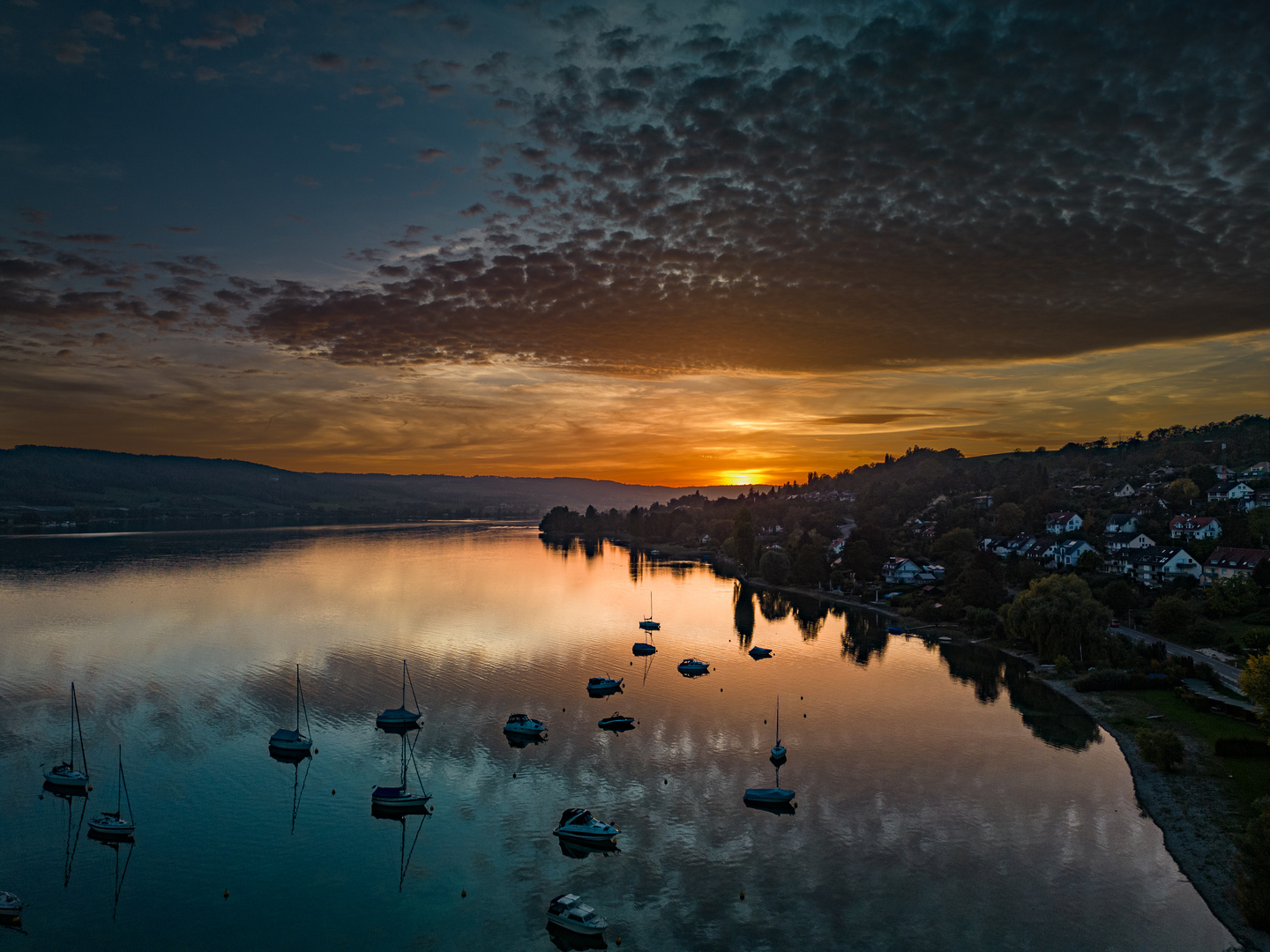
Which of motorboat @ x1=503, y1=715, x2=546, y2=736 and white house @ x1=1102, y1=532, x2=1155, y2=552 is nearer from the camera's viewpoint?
motorboat @ x1=503, y1=715, x2=546, y2=736

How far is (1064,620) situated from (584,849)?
183 feet

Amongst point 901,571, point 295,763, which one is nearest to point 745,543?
point 901,571

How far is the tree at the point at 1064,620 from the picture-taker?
228 feet

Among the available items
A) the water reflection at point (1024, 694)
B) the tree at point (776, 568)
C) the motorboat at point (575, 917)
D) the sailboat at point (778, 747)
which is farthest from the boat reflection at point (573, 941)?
the tree at point (776, 568)

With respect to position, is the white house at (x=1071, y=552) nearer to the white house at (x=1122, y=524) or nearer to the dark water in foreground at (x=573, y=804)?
the white house at (x=1122, y=524)

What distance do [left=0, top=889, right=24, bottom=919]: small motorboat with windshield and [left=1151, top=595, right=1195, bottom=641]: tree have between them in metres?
87.9

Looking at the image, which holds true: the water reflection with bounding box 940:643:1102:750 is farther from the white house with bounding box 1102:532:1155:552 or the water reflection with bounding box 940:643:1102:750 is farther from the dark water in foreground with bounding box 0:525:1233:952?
the white house with bounding box 1102:532:1155:552

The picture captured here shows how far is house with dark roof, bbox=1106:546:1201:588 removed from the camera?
89875 mm

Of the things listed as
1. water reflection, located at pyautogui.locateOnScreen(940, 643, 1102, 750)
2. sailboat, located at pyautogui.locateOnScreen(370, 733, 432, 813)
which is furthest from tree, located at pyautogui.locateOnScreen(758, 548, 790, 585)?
sailboat, located at pyautogui.locateOnScreen(370, 733, 432, 813)

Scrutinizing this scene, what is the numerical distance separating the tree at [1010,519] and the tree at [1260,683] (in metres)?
104

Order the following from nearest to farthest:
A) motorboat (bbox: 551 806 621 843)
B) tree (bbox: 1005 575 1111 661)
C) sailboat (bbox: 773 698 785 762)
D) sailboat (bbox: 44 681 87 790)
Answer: motorboat (bbox: 551 806 621 843)
sailboat (bbox: 44 681 87 790)
sailboat (bbox: 773 698 785 762)
tree (bbox: 1005 575 1111 661)

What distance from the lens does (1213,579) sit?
275 ft

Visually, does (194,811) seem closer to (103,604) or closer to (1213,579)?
(103,604)

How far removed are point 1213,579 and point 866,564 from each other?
49.2m
